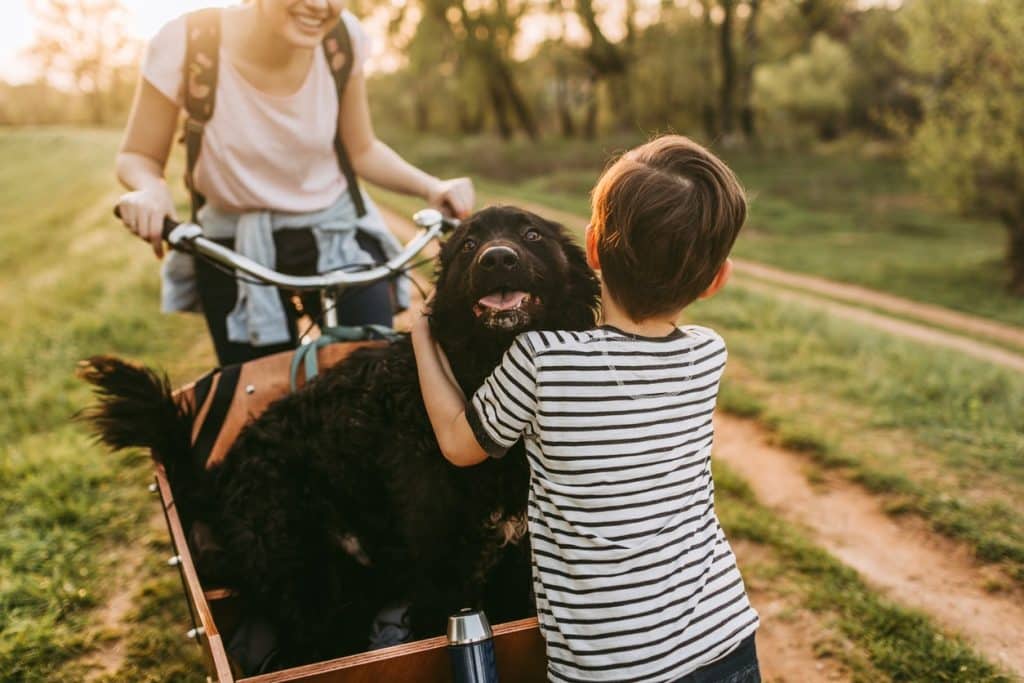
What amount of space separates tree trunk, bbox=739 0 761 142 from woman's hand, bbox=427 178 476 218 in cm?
2809

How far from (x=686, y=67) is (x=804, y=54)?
5.06 m

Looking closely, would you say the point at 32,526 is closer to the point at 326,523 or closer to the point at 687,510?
the point at 326,523

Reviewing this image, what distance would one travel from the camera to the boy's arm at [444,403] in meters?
1.76

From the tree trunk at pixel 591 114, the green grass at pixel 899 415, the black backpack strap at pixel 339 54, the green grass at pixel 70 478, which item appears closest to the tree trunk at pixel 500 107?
the tree trunk at pixel 591 114

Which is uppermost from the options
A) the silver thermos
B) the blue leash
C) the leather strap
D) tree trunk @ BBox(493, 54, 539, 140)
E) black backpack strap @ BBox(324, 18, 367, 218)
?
tree trunk @ BBox(493, 54, 539, 140)

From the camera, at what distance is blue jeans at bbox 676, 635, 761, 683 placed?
1.55m

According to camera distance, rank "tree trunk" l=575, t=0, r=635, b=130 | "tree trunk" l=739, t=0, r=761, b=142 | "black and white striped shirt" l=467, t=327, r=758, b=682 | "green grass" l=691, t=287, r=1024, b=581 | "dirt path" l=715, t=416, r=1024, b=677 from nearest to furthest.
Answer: "black and white striped shirt" l=467, t=327, r=758, b=682 → "dirt path" l=715, t=416, r=1024, b=677 → "green grass" l=691, t=287, r=1024, b=581 → "tree trunk" l=575, t=0, r=635, b=130 → "tree trunk" l=739, t=0, r=761, b=142

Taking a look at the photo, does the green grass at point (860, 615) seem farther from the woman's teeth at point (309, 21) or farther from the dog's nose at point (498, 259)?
the woman's teeth at point (309, 21)

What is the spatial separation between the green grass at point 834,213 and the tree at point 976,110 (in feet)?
4.77

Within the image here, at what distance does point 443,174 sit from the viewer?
23.0 meters

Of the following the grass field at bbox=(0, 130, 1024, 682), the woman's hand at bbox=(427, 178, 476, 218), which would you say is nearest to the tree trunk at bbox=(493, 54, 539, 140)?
the grass field at bbox=(0, 130, 1024, 682)

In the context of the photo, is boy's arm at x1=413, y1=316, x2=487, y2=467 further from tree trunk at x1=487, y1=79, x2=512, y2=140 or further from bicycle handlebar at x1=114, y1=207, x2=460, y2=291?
tree trunk at x1=487, y1=79, x2=512, y2=140

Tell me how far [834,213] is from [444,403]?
67.2 feet

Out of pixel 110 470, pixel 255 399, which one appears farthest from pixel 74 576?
pixel 255 399
